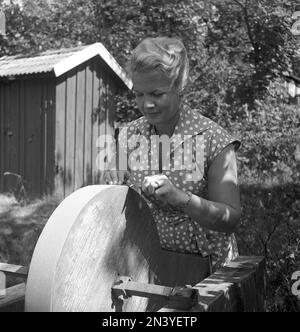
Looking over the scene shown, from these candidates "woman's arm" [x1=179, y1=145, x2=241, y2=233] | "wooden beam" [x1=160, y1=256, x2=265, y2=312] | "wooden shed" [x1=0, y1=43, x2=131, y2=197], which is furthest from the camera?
"wooden shed" [x1=0, y1=43, x2=131, y2=197]

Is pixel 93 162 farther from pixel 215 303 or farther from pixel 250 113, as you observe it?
pixel 215 303

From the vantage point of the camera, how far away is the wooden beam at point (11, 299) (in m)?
1.90

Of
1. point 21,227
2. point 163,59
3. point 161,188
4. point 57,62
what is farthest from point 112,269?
point 57,62

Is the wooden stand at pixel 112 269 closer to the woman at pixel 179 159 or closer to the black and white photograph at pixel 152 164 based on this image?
the black and white photograph at pixel 152 164

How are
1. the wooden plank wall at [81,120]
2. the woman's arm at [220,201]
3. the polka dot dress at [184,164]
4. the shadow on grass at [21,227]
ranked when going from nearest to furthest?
1. the woman's arm at [220,201]
2. the polka dot dress at [184,164]
3. the shadow on grass at [21,227]
4. the wooden plank wall at [81,120]

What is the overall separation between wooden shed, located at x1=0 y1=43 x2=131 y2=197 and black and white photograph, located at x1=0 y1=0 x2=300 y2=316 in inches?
1.2

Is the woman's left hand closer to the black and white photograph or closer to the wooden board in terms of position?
the black and white photograph

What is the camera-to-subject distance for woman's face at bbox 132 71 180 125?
6.20 ft

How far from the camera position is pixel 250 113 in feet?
31.4

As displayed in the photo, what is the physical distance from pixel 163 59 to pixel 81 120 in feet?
25.9

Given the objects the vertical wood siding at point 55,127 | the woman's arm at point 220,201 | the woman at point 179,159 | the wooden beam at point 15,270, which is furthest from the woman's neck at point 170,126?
the vertical wood siding at point 55,127

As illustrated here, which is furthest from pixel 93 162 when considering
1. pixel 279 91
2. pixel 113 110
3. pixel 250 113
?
pixel 279 91

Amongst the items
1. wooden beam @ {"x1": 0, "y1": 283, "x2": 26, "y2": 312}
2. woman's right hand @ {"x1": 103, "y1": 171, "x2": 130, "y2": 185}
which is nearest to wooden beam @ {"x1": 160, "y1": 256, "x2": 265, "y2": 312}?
woman's right hand @ {"x1": 103, "y1": 171, "x2": 130, "y2": 185}
